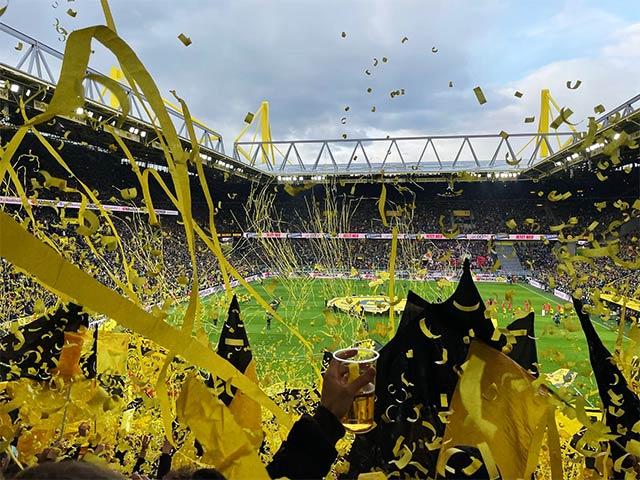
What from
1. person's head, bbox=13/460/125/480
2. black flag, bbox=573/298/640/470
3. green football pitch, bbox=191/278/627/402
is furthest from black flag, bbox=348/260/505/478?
green football pitch, bbox=191/278/627/402

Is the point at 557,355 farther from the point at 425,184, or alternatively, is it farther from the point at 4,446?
the point at 425,184

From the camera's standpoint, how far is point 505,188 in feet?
100

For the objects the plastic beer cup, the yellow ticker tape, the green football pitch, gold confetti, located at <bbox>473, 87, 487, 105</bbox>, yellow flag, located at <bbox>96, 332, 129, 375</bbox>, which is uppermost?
gold confetti, located at <bbox>473, 87, 487, 105</bbox>

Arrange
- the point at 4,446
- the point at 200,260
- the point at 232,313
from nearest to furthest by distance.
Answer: the point at 4,446
the point at 232,313
the point at 200,260

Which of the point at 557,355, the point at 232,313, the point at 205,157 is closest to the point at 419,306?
the point at 557,355

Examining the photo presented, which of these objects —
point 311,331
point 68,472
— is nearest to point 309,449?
point 68,472

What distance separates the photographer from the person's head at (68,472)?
932 millimetres

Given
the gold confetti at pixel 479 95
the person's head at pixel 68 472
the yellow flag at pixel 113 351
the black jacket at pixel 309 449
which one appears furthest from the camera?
the yellow flag at pixel 113 351

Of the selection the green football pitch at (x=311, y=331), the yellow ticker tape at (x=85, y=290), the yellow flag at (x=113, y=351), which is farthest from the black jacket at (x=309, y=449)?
the green football pitch at (x=311, y=331)

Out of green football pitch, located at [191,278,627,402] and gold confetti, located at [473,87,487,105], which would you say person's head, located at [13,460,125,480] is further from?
green football pitch, located at [191,278,627,402]

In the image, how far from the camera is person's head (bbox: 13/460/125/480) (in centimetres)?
93

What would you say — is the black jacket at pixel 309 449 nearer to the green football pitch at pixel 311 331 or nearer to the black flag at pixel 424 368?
the black flag at pixel 424 368

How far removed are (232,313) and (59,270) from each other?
1651 millimetres

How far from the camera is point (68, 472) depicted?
37.0 inches
